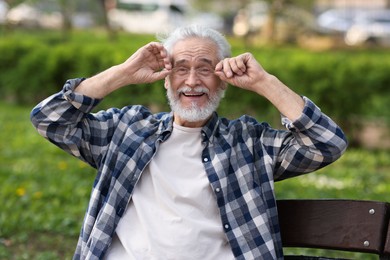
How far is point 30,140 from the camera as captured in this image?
29.1 ft

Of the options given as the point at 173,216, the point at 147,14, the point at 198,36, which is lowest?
the point at 147,14

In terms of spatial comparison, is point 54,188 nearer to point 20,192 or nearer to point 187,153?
point 20,192

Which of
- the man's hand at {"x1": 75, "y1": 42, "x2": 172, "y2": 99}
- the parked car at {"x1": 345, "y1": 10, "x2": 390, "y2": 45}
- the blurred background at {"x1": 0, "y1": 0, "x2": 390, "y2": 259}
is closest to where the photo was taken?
the man's hand at {"x1": 75, "y1": 42, "x2": 172, "y2": 99}

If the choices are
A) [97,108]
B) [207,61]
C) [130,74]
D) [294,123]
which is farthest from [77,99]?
[97,108]

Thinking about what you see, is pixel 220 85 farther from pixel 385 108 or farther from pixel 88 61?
pixel 88 61

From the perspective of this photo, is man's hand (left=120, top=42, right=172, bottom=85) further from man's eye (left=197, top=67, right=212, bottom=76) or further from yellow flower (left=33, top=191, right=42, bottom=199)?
yellow flower (left=33, top=191, right=42, bottom=199)

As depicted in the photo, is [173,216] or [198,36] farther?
[198,36]

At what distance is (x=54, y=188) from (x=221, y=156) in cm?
353

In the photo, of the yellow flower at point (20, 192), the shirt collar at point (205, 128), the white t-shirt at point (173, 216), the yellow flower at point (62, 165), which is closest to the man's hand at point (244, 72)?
the shirt collar at point (205, 128)


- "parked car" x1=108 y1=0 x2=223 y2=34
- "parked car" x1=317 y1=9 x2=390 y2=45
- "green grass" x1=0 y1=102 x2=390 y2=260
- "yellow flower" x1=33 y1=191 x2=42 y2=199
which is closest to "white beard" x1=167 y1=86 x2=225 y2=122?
"green grass" x1=0 y1=102 x2=390 y2=260

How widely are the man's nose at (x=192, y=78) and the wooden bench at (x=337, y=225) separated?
575 mm

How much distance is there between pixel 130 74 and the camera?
10.0 feet

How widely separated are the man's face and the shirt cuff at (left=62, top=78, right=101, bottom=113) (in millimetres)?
332

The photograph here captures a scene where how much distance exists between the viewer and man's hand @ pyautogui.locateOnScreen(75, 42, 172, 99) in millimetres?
3021
